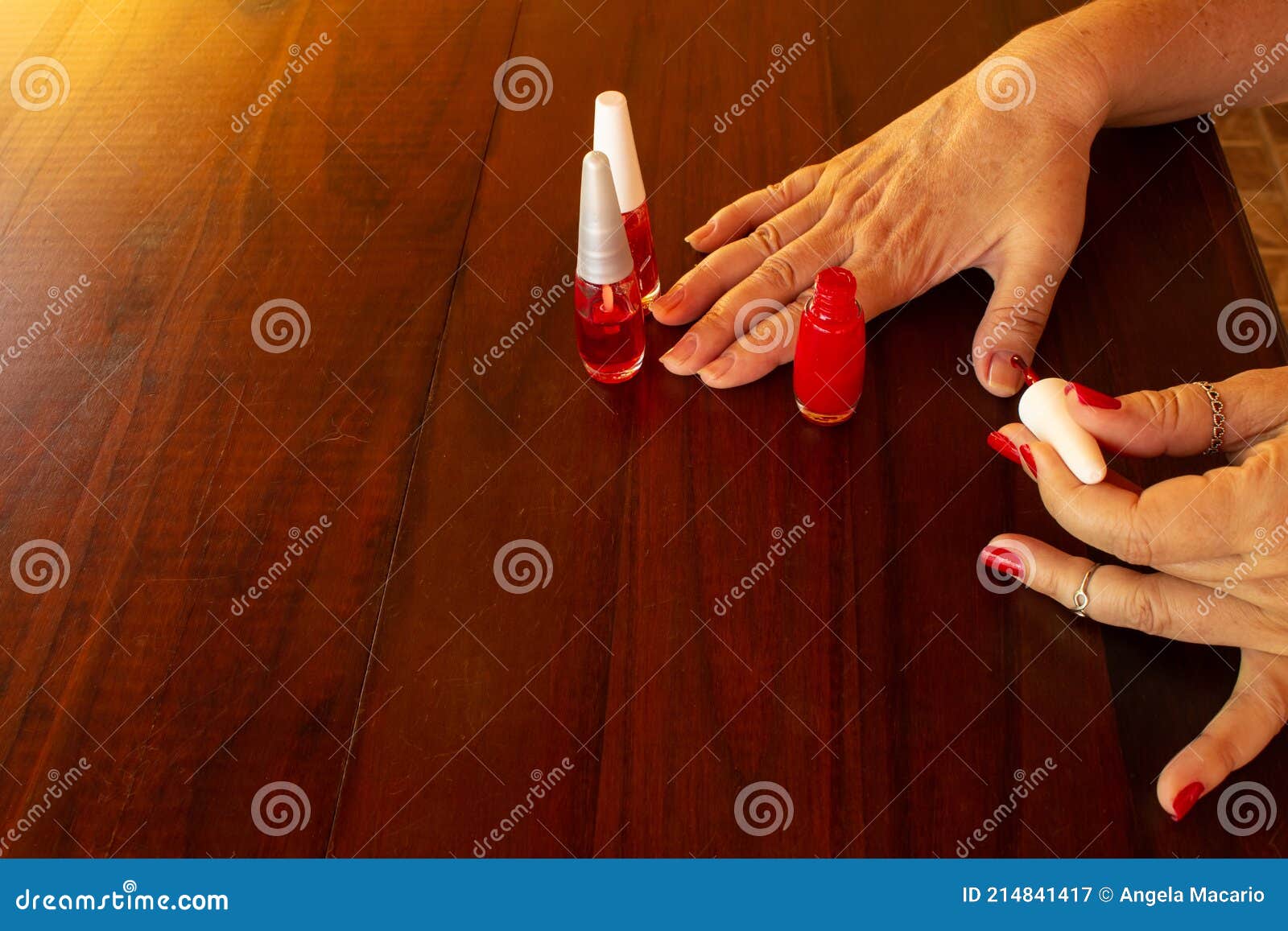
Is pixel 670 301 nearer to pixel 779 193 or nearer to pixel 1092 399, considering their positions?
pixel 779 193

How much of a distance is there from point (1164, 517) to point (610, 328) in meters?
0.53

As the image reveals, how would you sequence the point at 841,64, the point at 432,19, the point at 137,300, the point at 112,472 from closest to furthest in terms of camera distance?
the point at 112,472 < the point at 137,300 < the point at 841,64 < the point at 432,19

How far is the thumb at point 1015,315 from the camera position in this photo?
1.03m

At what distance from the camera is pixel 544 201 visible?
49.1 inches

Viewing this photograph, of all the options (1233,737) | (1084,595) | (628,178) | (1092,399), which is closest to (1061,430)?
(1092,399)

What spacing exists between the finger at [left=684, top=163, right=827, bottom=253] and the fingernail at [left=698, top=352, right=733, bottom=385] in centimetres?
19

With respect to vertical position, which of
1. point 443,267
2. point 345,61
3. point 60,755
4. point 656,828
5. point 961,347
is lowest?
point 656,828

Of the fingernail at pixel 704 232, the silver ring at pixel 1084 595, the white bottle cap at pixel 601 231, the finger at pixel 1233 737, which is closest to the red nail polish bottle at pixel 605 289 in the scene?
the white bottle cap at pixel 601 231

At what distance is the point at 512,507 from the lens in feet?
3.20

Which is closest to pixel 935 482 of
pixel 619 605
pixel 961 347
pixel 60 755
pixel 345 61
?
pixel 961 347

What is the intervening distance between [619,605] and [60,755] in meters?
0.49

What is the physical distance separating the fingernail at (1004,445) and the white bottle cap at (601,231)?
38cm

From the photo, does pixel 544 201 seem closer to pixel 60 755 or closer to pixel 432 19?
pixel 432 19

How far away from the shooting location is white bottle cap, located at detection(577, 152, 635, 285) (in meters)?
0.92
